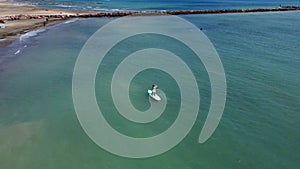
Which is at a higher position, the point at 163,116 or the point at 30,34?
the point at 30,34

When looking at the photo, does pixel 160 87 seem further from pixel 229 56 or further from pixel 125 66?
pixel 229 56

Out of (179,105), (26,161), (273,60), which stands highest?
(273,60)

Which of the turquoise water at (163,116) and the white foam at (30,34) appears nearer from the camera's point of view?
the turquoise water at (163,116)

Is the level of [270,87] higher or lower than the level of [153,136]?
higher

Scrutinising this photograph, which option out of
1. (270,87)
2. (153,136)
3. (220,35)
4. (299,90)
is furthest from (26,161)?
(220,35)

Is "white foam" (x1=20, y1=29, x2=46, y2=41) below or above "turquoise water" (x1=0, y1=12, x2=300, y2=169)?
above

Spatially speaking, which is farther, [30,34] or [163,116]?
[30,34]

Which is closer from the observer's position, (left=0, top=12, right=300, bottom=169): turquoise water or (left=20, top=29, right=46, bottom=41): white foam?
(left=0, top=12, right=300, bottom=169): turquoise water

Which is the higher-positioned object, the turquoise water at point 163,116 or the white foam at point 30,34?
the white foam at point 30,34
